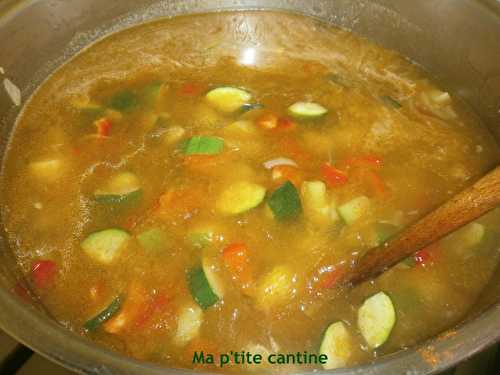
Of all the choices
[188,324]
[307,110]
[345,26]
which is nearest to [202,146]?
[307,110]

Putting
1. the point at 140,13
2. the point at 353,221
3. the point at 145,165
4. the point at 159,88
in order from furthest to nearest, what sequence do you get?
the point at 140,13 < the point at 159,88 < the point at 145,165 < the point at 353,221

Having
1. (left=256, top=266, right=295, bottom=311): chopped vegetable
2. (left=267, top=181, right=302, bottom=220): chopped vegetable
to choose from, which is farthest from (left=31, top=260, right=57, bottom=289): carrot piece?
(left=267, top=181, right=302, bottom=220): chopped vegetable

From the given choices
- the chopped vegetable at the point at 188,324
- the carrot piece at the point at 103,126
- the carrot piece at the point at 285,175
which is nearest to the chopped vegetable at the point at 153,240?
the chopped vegetable at the point at 188,324

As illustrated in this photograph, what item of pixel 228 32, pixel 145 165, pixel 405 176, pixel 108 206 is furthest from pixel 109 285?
pixel 228 32

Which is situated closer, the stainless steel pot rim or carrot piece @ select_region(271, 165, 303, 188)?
the stainless steel pot rim

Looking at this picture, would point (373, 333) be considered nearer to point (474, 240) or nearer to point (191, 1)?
point (474, 240)

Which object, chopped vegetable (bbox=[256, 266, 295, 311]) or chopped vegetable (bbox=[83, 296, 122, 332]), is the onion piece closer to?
chopped vegetable (bbox=[256, 266, 295, 311])

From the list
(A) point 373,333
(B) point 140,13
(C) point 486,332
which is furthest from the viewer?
(B) point 140,13
